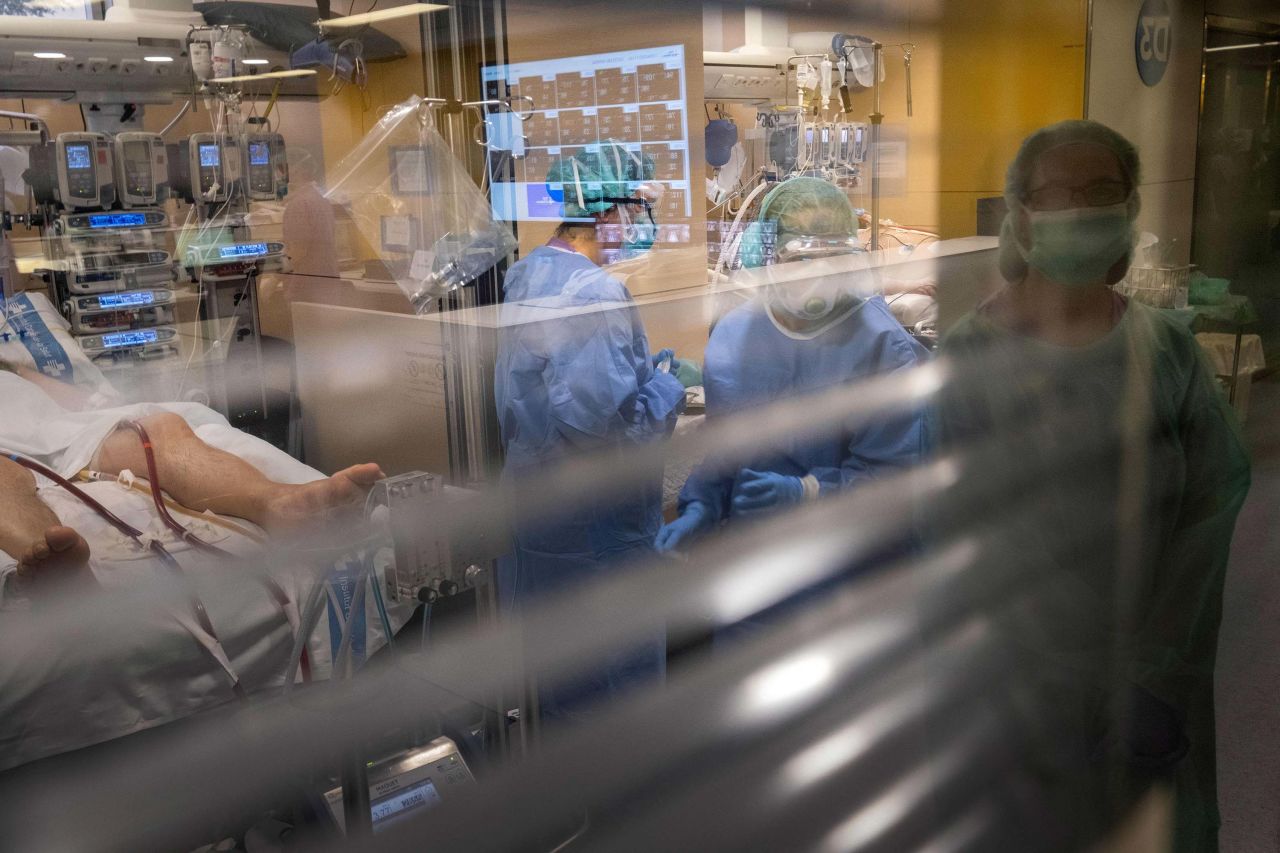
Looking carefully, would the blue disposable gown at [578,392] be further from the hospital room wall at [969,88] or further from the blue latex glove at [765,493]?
the hospital room wall at [969,88]

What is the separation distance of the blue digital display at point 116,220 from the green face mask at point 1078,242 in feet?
3.21

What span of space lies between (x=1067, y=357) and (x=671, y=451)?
1.65 ft

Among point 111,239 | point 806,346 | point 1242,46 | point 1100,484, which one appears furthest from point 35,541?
point 1242,46

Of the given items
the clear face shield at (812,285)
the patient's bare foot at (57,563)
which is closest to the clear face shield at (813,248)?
the clear face shield at (812,285)

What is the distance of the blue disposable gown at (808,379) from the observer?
112 cm

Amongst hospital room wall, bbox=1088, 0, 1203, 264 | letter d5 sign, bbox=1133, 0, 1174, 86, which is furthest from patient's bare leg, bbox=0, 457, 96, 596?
letter d5 sign, bbox=1133, 0, 1174, 86

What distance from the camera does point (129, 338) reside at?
101cm

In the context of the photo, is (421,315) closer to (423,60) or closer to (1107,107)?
(423,60)

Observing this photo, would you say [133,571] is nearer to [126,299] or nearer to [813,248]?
[126,299]

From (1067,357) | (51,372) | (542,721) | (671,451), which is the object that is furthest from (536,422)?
(1067,357)

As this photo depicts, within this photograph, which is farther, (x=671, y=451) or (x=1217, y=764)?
(x=1217, y=764)

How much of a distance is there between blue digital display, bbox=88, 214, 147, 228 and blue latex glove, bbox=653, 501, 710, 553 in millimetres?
642

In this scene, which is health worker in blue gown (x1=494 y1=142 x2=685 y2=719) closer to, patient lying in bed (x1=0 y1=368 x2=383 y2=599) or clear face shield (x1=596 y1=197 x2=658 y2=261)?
clear face shield (x1=596 y1=197 x2=658 y2=261)

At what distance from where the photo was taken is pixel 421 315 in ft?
4.04
